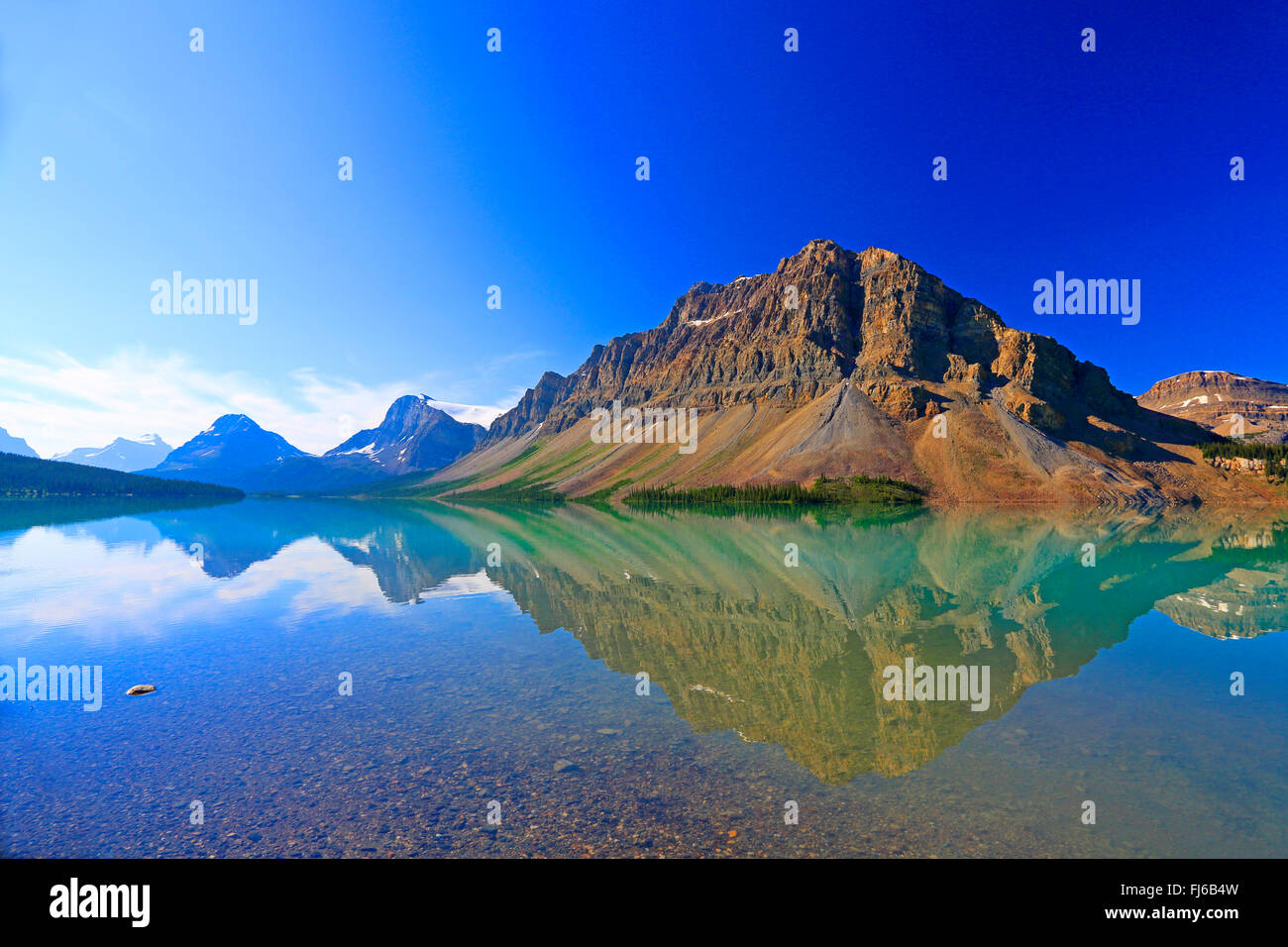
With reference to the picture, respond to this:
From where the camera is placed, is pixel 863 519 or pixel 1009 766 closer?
pixel 1009 766

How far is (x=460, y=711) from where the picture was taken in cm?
1539

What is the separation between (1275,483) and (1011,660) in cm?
18603

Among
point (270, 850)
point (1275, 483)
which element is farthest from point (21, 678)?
point (1275, 483)

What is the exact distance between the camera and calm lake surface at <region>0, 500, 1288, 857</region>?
967 centimetres

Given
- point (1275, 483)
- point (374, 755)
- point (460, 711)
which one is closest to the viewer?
point (374, 755)

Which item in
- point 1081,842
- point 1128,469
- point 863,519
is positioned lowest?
point 1081,842

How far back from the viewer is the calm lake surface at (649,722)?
967cm

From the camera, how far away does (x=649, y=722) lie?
14.5m
